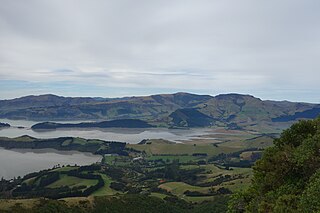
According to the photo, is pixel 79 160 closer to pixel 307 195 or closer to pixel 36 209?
pixel 36 209

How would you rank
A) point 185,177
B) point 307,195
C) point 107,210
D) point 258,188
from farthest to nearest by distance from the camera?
point 185,177 → point 107,210 → point 258,188 → point 307,195

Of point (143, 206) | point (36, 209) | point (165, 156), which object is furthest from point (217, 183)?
point (165, 156)

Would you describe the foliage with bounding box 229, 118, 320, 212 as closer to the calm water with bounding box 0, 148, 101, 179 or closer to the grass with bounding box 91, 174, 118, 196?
the grass with bounding box 91, 174, 118, 196

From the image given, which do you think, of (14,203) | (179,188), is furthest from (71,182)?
(14,203)

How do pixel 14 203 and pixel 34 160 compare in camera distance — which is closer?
pixel 14 203

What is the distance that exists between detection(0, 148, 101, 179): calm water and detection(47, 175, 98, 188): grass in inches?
908

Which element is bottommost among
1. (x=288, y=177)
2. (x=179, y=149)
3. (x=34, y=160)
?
(x=34, y=160)

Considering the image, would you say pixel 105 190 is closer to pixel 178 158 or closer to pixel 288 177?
pixel 178 158

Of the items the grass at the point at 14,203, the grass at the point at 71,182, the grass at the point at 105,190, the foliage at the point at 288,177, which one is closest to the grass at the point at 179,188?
the grass at the point at 105,190

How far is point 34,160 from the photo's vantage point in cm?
16725

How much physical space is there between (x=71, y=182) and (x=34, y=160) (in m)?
58.9

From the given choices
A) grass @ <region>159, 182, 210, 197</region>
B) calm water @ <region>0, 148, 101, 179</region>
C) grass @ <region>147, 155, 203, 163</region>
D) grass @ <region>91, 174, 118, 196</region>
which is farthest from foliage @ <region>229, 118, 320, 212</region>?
grass @ <region>147, 155, 203, 163</region>

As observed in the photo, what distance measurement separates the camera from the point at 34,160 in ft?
549

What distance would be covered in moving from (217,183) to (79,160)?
85727 millimetres
